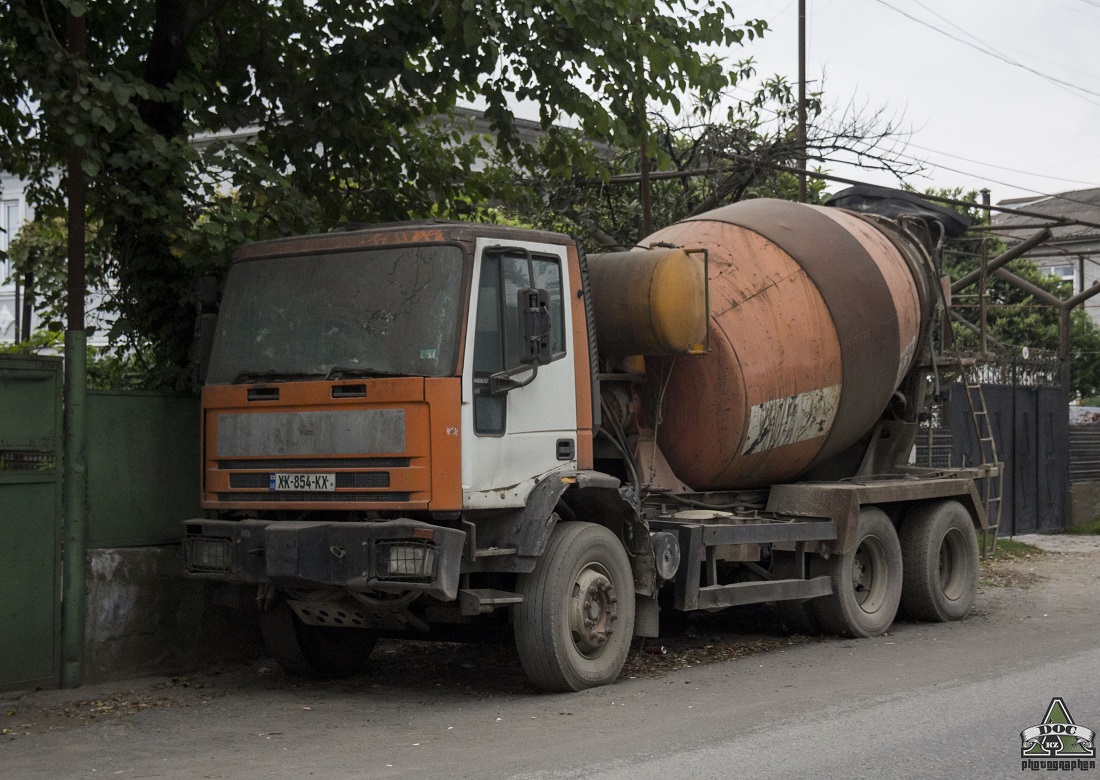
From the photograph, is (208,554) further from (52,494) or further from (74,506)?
(52,494)

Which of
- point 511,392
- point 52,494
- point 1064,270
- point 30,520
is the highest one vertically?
point 1064,270

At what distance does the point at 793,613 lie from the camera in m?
10.9

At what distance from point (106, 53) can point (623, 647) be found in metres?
6.24

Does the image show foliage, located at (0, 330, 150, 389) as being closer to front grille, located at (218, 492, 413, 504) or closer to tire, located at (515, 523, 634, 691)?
front grille, located at (218, 492, 413, 504)

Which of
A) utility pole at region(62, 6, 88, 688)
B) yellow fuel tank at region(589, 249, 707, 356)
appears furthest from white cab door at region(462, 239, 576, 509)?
utility pole at region(62, 6, 88, 688)

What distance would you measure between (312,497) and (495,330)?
4.76 feet

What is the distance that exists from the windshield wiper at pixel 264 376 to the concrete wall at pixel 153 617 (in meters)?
1.33

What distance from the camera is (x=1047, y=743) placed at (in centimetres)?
634

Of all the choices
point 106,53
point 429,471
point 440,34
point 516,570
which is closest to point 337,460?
point 429,471

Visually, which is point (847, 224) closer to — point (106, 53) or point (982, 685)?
point (982, 685)

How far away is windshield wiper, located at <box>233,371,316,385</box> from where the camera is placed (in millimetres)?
8094

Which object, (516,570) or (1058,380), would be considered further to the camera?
(1058,380)

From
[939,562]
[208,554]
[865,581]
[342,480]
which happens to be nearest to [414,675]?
[208,554]

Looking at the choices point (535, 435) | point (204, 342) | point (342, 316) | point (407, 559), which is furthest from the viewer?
point (204, 342)
